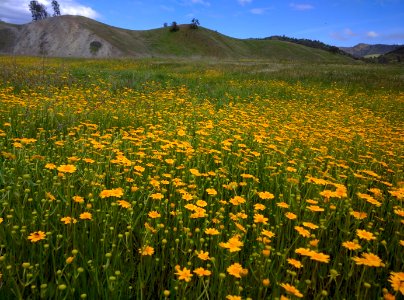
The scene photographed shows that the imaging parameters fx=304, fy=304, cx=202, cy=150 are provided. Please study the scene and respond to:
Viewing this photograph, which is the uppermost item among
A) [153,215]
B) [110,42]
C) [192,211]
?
[110,42]

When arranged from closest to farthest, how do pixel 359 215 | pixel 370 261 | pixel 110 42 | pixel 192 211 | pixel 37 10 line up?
pixel 370 261 < pixel 359 215 < pixel 192 211 < pixel 110 42 < pixel 37 10

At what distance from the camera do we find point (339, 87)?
1465 centimetres

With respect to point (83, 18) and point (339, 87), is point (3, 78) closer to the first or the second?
Result: point (339, 87)

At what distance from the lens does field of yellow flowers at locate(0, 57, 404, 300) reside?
1.97 metres

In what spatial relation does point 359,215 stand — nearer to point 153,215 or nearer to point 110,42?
point 153,215

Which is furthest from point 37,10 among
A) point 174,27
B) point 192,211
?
point 192,211

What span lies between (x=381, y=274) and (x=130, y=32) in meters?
86.3

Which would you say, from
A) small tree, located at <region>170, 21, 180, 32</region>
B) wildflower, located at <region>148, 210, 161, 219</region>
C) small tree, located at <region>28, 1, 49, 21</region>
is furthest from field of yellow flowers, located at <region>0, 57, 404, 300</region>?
small tree, located at <region>28, 1, 49, 21</region>

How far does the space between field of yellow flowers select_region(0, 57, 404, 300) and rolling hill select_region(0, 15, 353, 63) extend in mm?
48691

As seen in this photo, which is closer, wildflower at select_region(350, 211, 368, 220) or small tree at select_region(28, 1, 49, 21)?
wildflower at select_region(350, 211, 368, 220)

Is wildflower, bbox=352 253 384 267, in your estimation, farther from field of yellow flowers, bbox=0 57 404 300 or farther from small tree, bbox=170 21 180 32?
small tree, bbox=170 21 180 32

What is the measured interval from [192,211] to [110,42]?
63.4 meters

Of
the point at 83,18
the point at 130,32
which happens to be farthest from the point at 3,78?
the point at 130,32

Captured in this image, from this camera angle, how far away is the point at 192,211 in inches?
111
